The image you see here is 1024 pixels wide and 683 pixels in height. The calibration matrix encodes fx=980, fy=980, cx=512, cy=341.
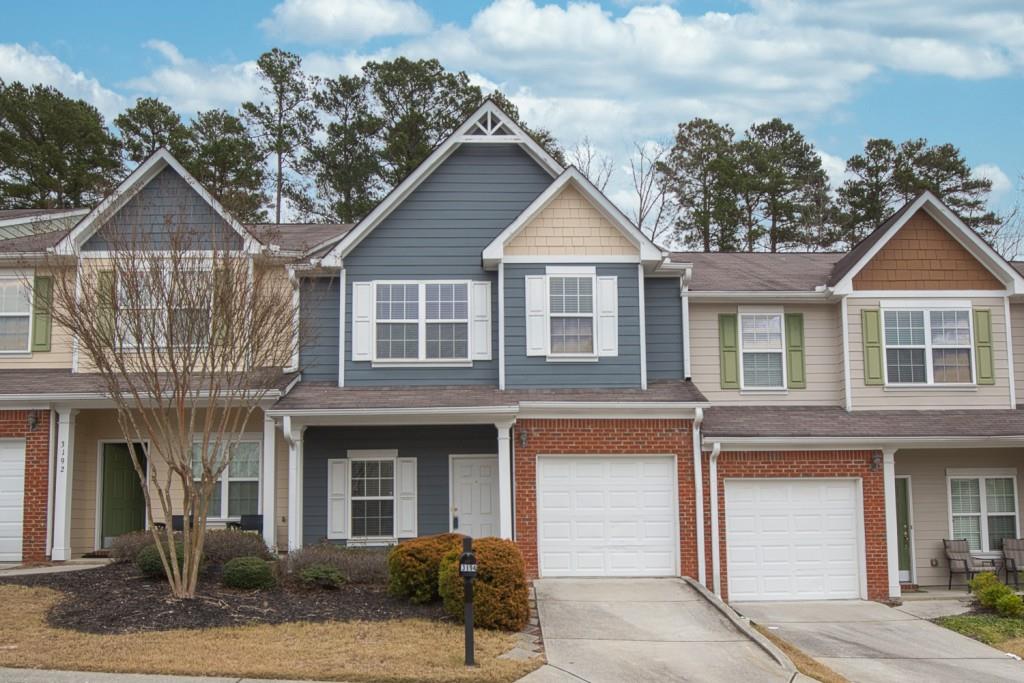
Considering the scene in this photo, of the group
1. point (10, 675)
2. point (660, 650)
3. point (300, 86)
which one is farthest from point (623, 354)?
point (300, 86)

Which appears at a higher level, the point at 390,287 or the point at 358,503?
the point at 390,287

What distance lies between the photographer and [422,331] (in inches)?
712

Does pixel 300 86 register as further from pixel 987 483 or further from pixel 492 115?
pixel 987 483

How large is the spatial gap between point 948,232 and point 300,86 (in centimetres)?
2781

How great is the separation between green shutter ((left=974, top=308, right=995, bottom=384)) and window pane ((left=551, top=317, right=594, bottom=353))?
7700mm

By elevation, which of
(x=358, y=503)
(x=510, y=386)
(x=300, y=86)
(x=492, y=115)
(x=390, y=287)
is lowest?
(x=358, y=503)

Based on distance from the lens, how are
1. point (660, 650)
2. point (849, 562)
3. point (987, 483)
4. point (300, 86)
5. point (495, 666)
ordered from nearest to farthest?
point (495, 666) → point (660, 650) → point (849, 562) → point (987, 483) → point (300, 86)

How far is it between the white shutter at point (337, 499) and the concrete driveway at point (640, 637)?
160 inches

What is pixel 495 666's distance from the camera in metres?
10.7

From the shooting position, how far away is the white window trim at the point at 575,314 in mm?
17578

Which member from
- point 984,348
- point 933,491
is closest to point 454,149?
point 984,348

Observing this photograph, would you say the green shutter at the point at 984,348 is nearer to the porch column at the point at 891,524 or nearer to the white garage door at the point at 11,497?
the porch column at the point at 891,524

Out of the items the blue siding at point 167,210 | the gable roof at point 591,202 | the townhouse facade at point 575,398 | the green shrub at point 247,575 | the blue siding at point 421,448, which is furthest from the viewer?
the blue siding at point 421,448

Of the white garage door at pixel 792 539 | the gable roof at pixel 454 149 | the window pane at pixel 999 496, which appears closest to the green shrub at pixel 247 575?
the gable roof at pixel 454 149
